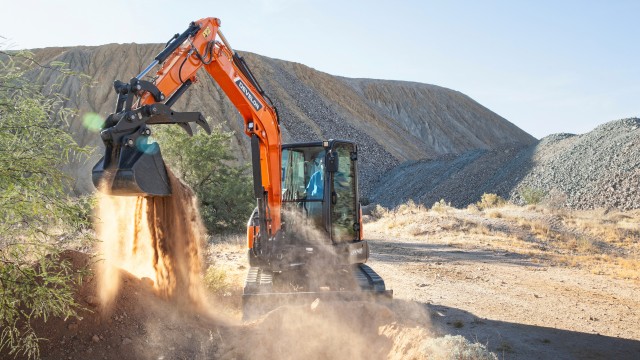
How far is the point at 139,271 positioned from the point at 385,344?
3.72 metres

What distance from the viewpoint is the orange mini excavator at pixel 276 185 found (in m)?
6.49

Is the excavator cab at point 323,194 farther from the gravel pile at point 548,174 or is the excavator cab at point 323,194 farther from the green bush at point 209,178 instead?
the gravel pile at point 548,174

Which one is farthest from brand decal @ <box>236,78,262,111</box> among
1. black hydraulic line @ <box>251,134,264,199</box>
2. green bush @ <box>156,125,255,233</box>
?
green bush @ <box>156,125,255,233</box>

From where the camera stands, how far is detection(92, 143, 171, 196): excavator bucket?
214 inches

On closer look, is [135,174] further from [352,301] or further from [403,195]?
[403,195]

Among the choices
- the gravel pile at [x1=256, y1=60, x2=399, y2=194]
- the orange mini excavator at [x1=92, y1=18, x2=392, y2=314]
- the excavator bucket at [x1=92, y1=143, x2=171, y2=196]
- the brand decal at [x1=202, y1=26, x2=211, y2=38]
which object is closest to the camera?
the excavator bucket at [x1=92, y1=143, x2=171, y2=196]

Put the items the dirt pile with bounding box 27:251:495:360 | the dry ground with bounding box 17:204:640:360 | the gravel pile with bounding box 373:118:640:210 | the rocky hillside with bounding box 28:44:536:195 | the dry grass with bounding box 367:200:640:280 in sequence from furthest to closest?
1. the rocky hillside with bounding box 28:44:536:195
2. the gravel pile with bounding box 373:118:640:210
3. the dry grass with bounding box 367:200:640:280
4. the dry ground with bounding box 17:204:640:360
5. the dirt pile with bounding box 27:251:495:360

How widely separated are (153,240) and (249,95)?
2453 mm

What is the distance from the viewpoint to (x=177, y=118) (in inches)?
248

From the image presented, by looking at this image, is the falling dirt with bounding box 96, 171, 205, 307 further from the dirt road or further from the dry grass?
the dry grass

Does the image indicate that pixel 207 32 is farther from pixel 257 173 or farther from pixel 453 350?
pixel 453 350

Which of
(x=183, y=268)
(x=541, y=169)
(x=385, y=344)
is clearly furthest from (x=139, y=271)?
(x=541, y=169)

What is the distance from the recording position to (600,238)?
65.8ft

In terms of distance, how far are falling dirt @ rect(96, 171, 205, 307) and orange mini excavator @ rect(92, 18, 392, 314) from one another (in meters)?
0.75
